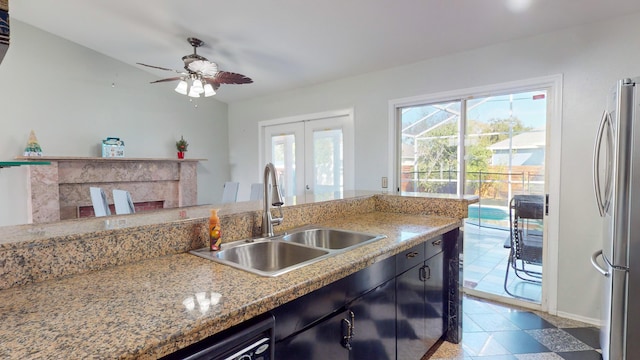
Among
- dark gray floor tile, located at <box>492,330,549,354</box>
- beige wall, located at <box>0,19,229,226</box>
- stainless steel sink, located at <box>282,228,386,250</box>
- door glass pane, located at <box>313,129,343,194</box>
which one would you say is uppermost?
beige wall, located at <box>0,19,229,226</box>

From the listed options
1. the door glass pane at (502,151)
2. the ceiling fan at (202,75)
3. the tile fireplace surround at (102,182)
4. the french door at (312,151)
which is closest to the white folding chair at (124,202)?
the ceiling fan at (202,75)

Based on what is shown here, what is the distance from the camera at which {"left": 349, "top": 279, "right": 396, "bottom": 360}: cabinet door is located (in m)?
1.31

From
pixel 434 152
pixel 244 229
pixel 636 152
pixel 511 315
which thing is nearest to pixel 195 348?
pixel 244 229

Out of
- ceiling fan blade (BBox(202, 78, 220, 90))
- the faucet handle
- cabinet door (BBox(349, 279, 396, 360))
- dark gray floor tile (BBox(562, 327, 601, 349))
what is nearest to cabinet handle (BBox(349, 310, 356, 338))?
cabinet door (BBox(349, 279, 396, 360))

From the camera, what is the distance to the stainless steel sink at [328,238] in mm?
1745

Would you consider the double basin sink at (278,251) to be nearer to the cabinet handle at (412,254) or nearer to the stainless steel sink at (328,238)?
the stainless steel sink at (328,238)

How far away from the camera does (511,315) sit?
8.86 feet

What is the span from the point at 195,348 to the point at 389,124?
126 inches

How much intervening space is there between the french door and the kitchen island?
259 cm

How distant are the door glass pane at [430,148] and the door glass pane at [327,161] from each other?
89 cm

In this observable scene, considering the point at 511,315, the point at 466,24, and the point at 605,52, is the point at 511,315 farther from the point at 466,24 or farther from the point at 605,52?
the point at 466,24

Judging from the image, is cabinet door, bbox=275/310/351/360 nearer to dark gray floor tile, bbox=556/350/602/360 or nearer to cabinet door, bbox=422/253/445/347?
cabinet door, bbox=422/253/445/347

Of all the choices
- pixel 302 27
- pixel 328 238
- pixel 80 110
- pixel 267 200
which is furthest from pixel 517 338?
pixel 80 110

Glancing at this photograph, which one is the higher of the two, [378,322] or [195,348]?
[195,348]
